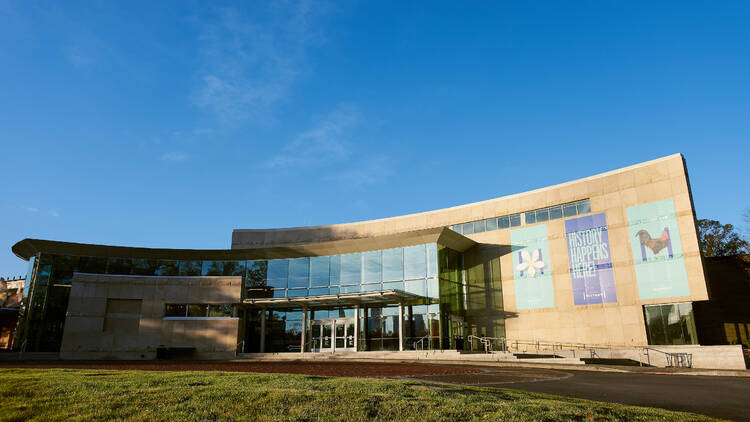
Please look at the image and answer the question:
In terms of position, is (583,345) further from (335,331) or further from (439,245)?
(335,331)

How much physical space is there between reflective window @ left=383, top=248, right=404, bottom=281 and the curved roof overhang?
40 centimetres

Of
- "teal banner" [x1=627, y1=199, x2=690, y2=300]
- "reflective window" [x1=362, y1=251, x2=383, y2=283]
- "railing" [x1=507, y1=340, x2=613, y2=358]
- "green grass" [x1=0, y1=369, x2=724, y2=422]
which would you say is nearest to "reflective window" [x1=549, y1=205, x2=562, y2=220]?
"teal banner" [x1=627, y1=199, x2=690, y2=300]

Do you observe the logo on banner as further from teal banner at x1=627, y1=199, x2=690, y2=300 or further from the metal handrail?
teal banner at x1=627, y1=199, x2=690, y2=300

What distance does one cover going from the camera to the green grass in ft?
21.0

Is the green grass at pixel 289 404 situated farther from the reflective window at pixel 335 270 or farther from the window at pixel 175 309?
the window at pixel 175 309

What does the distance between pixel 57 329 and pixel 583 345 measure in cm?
3446

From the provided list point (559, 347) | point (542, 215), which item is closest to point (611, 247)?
point (542, 215)

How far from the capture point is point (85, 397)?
7.48 meters

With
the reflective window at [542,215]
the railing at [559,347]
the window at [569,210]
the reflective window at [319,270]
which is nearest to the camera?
the railing at [559,347]

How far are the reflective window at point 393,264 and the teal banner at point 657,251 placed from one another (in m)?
14.0

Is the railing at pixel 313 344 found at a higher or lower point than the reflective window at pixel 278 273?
lower

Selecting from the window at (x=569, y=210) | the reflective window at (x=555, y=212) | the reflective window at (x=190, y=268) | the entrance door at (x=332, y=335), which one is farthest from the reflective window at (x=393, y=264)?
the reflective window at (x=190, y=268)

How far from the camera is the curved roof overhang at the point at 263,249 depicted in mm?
31453

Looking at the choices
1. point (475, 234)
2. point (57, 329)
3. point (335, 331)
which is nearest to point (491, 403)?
point (335, 331)
